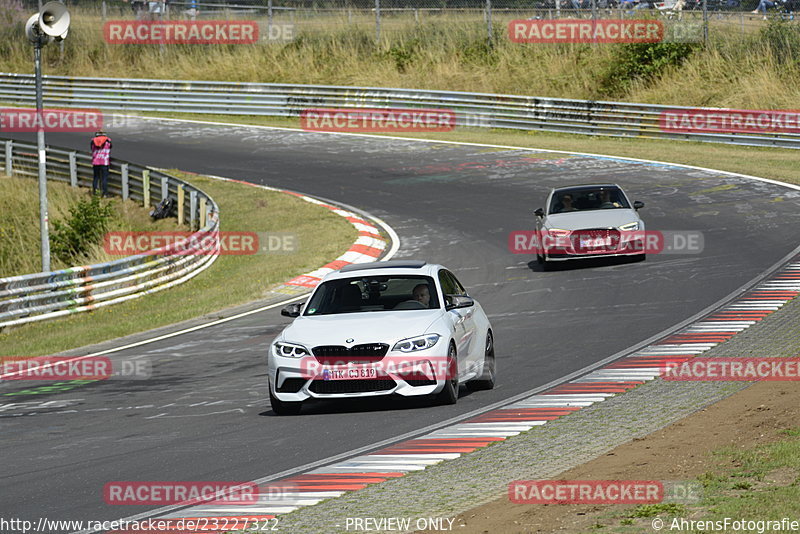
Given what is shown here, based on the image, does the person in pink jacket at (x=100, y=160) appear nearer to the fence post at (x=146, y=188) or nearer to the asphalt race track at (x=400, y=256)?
the fence post at (x=146, y=188)

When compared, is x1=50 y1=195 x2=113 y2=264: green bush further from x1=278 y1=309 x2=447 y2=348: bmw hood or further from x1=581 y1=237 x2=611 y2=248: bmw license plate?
x1=278 y1=309 x2=447 y2=348: bmw hood

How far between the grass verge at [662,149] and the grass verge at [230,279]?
32.5ft

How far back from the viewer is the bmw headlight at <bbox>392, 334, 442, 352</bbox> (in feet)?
36.2

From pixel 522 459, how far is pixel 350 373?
8.35 feet

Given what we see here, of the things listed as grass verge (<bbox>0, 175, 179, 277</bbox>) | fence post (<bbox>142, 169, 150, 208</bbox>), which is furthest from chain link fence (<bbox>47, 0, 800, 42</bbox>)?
fence post (<bbox>142, 169, 150, 208</bbox>)

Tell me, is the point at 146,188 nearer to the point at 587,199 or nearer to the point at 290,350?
the point at 587,199

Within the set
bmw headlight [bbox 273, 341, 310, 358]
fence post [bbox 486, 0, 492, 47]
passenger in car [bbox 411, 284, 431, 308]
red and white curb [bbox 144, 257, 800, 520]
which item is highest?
fence post [bbox 486, 0, 492, 47]

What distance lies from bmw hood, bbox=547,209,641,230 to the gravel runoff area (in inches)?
314

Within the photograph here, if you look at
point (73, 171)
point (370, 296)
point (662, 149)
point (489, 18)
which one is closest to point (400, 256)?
point (370, 296)

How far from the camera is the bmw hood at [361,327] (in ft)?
36.3

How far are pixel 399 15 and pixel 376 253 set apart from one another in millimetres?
25064

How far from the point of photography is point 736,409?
33.2 ft

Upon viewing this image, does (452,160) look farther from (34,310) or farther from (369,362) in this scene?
(369,362)

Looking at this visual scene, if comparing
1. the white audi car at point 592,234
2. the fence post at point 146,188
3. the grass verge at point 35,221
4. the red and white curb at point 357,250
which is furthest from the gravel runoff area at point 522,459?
the fence post at point 146,188
